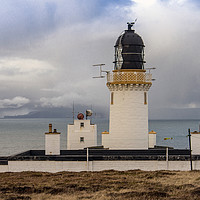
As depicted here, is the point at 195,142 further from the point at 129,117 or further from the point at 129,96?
the point at 129,96

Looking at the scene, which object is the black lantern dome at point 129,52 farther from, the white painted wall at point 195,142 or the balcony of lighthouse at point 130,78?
the white painted wall at point 195,142

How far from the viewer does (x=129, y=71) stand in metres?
33.3

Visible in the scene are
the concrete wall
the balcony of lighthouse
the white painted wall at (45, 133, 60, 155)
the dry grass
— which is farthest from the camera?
the balcony of lighthouse

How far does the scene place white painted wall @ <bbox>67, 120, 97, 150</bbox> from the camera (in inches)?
1848

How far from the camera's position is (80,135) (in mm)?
47156

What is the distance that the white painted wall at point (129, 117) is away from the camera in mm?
33062

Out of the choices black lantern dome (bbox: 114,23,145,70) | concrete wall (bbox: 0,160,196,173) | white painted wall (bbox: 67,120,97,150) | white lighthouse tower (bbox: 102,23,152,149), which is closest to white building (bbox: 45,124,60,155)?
concrete wall (bbox: 0,160,196,173)

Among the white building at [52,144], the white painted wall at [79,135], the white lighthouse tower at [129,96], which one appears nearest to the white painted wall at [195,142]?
the white lighthouse tower at [129,96]

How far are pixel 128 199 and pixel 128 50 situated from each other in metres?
18.0

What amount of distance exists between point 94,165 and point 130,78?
27.9ft

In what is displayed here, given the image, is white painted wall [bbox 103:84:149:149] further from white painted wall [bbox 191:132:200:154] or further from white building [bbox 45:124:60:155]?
white building [bbox 45:124:60:155]

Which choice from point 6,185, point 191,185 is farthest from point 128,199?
point 6,185

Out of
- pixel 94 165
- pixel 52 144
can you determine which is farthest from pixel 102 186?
pixel 52 144

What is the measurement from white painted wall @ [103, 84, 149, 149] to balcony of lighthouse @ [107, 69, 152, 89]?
27 centimetres
